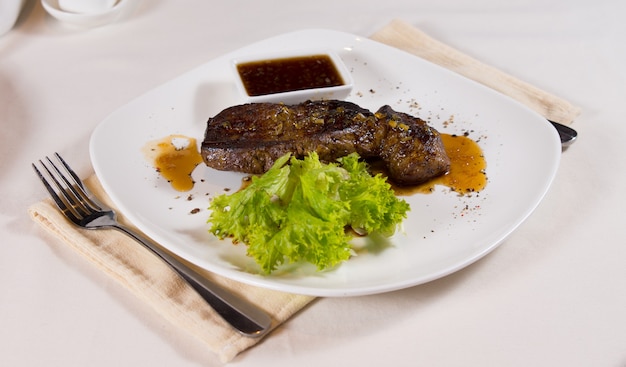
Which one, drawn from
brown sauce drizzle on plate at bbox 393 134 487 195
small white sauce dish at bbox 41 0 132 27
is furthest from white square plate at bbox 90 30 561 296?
small white sauce dish at bbox 41 0 132 27

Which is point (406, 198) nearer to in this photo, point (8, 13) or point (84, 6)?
point (84, 6)

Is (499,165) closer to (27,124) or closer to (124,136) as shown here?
(124,136)

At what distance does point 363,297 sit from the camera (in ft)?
12.0

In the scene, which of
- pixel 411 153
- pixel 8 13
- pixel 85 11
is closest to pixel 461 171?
pixel 411 153

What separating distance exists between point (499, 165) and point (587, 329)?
122cm

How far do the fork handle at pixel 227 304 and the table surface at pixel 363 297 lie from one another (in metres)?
0.12

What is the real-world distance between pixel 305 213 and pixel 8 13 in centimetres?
383

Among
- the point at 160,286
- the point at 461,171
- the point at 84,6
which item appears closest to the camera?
the point at 160,286

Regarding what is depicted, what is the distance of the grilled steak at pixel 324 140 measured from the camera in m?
4.15

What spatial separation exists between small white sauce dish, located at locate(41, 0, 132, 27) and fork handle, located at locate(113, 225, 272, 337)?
120 inches

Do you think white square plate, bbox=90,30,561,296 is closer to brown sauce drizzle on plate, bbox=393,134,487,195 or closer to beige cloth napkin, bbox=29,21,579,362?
brown sauce drizzle on plate, bbox=393,134,487,195

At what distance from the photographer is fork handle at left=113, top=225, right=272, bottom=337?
338 centimetres

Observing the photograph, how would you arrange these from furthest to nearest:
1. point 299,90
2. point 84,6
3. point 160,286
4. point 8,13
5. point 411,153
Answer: point 84,6 < point 8,13 < point 299,90 < point 411,153 < point 160,286

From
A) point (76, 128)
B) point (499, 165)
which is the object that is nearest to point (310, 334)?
point (499, 165)
